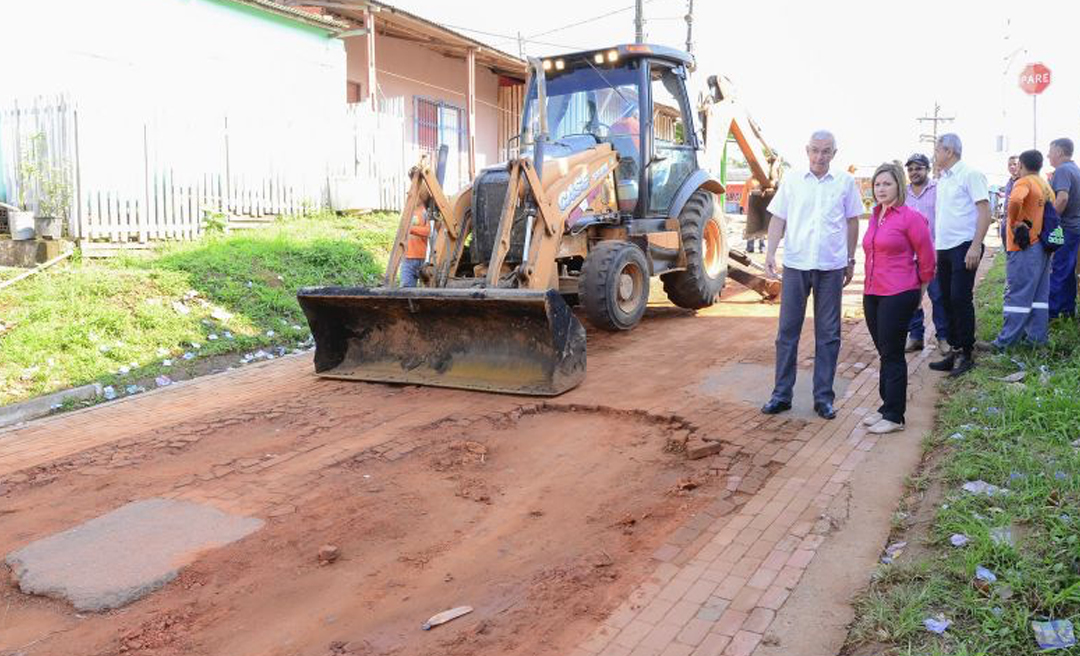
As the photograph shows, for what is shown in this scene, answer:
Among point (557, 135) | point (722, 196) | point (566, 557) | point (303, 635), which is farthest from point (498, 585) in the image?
point (722, 196)

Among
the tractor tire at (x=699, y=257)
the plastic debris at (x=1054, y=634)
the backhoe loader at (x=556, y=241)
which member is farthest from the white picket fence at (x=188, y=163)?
the plastic debris at (x=1054, y=634)

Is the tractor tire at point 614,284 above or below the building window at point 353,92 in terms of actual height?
below

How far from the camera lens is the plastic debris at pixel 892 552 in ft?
12.1

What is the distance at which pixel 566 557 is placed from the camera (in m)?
3.87

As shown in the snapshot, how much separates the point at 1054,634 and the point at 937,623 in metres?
0.36

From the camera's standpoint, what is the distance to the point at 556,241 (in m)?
7.57

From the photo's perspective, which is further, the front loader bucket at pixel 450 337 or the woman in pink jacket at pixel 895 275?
the front loader bucket at pixel 450 337

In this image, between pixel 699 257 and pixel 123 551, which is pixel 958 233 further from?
pixel 123 551

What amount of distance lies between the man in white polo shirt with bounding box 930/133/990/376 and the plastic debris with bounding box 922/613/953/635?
13.2 feet

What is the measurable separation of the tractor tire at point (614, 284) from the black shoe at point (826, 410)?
8.33ft

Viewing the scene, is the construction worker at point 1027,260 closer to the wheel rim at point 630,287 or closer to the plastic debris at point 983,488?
the plastic debris at point 983,488

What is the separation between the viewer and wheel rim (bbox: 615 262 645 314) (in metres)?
8.27

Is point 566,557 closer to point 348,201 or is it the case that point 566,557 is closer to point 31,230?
point 31,230

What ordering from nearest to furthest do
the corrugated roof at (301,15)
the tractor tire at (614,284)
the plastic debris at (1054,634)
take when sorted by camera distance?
the plastic debris at (1054,634) → the tractor tire at (614,284) → the corrugated roof at (301,15)
